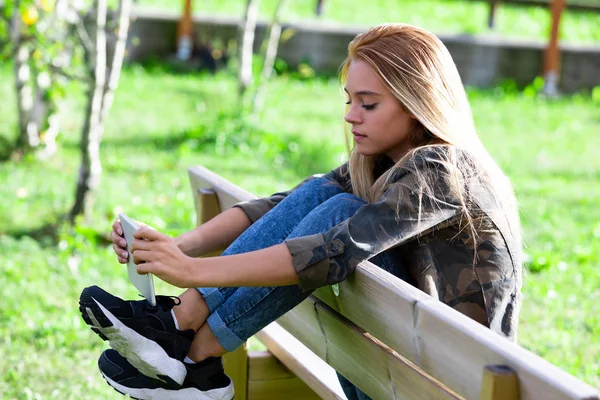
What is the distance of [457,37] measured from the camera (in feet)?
36.7

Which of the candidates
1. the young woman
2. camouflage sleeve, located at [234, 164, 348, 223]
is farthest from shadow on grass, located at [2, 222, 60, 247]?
the young woman

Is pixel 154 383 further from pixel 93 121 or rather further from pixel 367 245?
pixel 93 121

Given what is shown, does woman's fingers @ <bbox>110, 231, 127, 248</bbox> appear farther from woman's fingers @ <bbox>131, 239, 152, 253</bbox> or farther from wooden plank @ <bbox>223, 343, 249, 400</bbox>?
wooden plank @ <bbox>223, 343, 249, 400</bbox>

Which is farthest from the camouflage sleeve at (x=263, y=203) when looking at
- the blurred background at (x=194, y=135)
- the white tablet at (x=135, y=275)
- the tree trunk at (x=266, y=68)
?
the tree trunk at (x=266, y=68)

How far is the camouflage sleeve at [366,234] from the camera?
81.7 inches

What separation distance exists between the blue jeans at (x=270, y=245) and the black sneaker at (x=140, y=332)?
13 centimetres

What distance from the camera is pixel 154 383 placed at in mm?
2248

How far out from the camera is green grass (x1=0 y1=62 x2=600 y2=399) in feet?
12.7

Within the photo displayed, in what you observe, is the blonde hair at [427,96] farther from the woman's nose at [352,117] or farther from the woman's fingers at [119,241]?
the woman's fingers at [119,241]

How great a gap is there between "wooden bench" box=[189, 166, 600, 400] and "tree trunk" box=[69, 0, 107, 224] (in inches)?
86.5

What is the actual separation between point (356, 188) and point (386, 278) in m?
0.61

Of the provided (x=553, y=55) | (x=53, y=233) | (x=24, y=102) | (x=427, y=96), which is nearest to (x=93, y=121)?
(x=53, y=233)

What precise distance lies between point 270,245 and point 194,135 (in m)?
5.15

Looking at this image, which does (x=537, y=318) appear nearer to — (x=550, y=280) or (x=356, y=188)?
(x=550, y=280)
